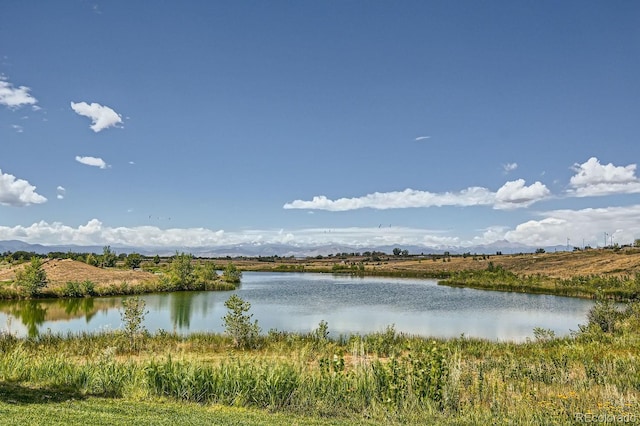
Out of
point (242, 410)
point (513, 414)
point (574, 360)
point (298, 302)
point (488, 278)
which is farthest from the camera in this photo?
point (488, 278)

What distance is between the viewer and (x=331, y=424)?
746 centimetres

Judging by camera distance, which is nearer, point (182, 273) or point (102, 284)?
point (102, 284)

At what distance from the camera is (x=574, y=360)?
1282cm

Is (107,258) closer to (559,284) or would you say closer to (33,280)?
(33,280)

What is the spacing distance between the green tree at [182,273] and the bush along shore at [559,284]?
35.7 metres

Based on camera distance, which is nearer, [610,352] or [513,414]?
[513,414]

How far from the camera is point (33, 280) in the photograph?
3975 centimetres

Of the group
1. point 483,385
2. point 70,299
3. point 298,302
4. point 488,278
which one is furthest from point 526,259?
point 483,385

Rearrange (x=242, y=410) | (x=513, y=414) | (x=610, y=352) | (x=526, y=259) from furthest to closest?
1. (x=526, y=259)
2. (x=610, y=352)
3. (x=242, y=410)
4. (x=513, y=414)

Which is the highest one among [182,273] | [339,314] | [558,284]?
[182,273]

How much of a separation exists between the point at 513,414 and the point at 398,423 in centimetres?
209

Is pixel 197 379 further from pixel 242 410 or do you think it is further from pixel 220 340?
pixel 220 340

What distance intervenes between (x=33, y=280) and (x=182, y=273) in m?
17.2

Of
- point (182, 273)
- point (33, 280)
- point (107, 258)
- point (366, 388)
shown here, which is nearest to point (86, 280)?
point (33, 280)
